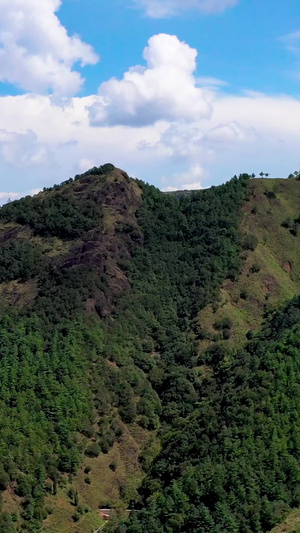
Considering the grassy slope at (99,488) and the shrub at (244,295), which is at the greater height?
the shrub at (244,295)

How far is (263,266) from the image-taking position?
146m

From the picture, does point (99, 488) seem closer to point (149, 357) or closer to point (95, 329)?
point (95, 329)

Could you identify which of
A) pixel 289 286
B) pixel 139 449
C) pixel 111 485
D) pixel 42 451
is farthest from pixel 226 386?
pixel 289 286

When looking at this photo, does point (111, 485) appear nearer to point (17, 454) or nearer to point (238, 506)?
point (17, 454)

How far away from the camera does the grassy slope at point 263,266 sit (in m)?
134

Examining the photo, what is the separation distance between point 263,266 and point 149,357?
34291 mm

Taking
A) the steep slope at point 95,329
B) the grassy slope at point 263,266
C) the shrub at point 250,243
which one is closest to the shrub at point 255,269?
the grassy slope at point 263,266

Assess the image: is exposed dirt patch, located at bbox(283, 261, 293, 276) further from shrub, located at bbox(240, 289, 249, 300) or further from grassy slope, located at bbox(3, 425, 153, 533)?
grassy slope, located at bbox(3, 425, 153, 533)

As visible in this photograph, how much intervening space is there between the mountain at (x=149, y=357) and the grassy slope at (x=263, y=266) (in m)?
0.33

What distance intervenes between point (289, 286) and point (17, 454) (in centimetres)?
7117

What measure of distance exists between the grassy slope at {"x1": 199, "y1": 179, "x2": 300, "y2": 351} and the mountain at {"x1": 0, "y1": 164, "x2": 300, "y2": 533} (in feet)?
1.10

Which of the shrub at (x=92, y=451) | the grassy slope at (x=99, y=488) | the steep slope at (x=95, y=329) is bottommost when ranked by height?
the grassy slope at (x=99, y=488)

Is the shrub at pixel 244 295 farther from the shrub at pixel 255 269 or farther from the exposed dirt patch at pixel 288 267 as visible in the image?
the exposed dirt patch at pixel 288 267

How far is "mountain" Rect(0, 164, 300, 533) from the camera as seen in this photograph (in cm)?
8875
